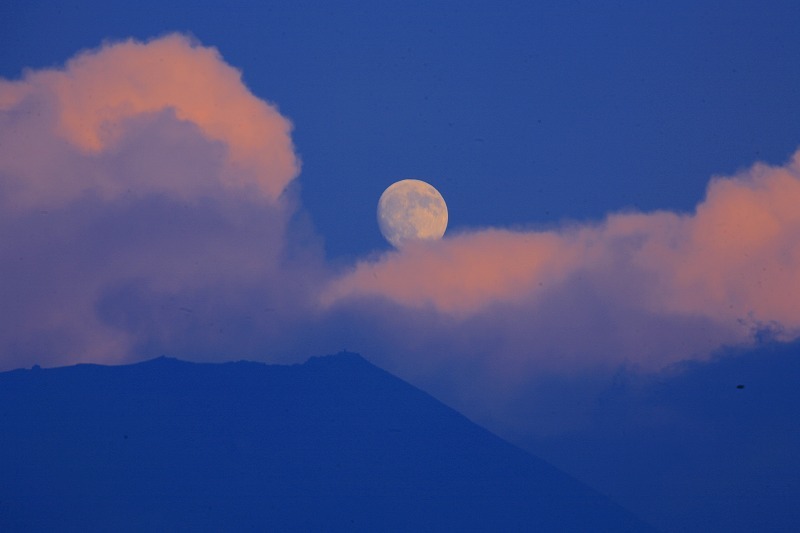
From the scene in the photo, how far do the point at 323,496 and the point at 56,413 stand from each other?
1.73 meters

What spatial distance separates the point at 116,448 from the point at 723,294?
386 cm

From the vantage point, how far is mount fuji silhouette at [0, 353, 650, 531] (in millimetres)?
4992

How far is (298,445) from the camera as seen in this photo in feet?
16.8

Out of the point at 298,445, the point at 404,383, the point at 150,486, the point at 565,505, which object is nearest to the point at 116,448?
the point at 150,486

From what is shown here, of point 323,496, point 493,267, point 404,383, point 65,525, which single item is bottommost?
point 65,525

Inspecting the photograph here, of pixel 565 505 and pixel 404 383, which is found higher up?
pixel 404 383

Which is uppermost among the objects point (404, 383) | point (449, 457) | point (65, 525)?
point (404, 383)

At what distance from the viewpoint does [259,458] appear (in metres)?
5.07

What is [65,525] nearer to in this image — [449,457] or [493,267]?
[449,457]

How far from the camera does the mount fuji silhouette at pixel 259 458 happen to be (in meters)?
4.99

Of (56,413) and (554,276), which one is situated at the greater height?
(554,276)

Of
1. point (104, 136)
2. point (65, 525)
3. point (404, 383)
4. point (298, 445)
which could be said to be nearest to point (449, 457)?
point (404, 383)

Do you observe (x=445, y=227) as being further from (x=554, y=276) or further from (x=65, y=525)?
(x=65, y=525)

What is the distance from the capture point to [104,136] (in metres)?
5.18
